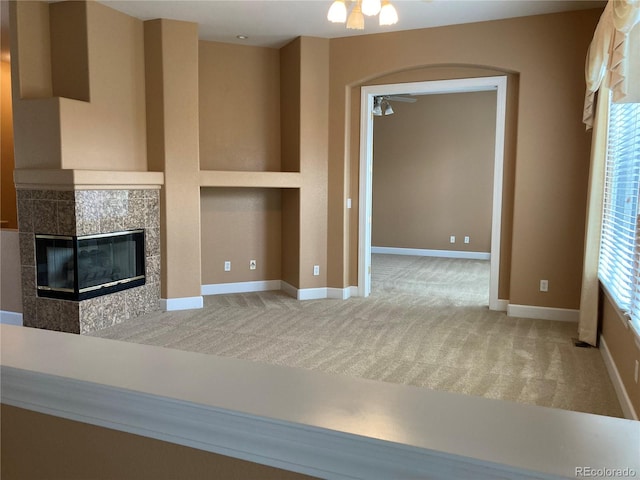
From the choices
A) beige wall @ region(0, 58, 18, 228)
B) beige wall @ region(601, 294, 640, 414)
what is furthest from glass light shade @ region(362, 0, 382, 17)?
beige wall @ region(0, 58, 18, 228)

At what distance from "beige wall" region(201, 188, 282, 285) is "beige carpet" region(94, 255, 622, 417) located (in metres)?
0.39

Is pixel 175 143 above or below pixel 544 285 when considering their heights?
above

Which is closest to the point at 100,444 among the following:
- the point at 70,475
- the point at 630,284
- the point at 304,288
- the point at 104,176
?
the point at 70,475

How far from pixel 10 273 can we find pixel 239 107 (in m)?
3.11

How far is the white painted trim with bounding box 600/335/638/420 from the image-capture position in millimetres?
2904

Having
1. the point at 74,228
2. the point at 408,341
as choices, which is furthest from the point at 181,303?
the point at 408,341

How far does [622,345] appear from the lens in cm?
330

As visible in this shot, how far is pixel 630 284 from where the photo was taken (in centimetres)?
317

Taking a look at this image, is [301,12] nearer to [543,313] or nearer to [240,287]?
[240,287]

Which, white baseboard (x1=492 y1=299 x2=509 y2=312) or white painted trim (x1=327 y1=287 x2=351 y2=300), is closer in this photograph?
white baseboard (x1=492 y1=299 x2=509 y2=312)

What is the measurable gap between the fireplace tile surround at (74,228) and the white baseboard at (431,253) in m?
5.75

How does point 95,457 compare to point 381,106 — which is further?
point 381,106

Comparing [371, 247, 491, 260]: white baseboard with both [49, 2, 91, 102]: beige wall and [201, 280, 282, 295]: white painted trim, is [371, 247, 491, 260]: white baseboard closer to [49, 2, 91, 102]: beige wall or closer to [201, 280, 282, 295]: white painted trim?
[201, 280, 282, 295]: white painted trim

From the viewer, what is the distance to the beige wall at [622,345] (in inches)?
113
